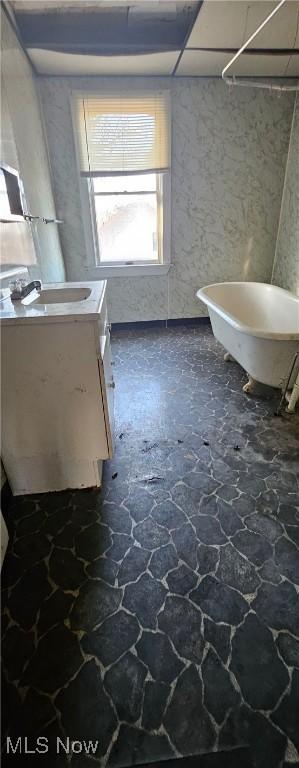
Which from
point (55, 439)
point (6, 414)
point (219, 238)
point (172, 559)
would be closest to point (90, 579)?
point (172, 559)

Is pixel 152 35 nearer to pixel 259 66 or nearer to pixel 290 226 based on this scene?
pixel 259 66

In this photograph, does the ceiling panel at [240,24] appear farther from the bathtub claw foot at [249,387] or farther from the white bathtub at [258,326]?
the bathtub claw foot at [249,387]

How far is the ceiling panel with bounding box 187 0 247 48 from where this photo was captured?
1925 mm

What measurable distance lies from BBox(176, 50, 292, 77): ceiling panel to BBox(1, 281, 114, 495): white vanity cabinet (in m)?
2.47

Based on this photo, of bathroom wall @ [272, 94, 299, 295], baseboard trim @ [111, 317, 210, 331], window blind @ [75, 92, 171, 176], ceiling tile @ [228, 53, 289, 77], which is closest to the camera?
ceiling tile @ [228, 53, 289, 77]

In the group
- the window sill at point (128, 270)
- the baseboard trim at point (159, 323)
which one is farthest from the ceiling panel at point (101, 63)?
the baseboard trim at point (159, 323)

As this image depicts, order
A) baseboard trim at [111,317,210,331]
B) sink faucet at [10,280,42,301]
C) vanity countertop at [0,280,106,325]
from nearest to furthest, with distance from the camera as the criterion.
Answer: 1. vanity countertop at [0,280,106,325]
2. sink faucet at [10,280,42,301]
3. baseboard trim at [111,317,210,331]

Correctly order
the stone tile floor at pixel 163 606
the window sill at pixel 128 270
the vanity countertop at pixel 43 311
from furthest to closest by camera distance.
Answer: the window sill at pixel 128 270 → the vanity countertop at pixel 43 311 → the stone tile floor at pixel 163 606

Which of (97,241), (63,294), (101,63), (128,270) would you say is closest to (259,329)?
(128,270)

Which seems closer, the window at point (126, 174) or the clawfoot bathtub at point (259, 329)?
the clawfoot bathtub at point (259, 329)

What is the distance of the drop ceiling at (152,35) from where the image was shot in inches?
80.6

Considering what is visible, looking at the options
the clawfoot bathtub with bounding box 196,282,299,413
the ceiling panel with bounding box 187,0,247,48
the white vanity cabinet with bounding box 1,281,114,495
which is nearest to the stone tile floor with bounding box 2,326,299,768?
the white vanity cabinet with bounding box 1,281,114,495

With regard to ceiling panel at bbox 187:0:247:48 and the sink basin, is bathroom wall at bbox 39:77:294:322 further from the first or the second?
the sink basin

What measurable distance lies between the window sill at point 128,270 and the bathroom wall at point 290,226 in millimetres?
1271
